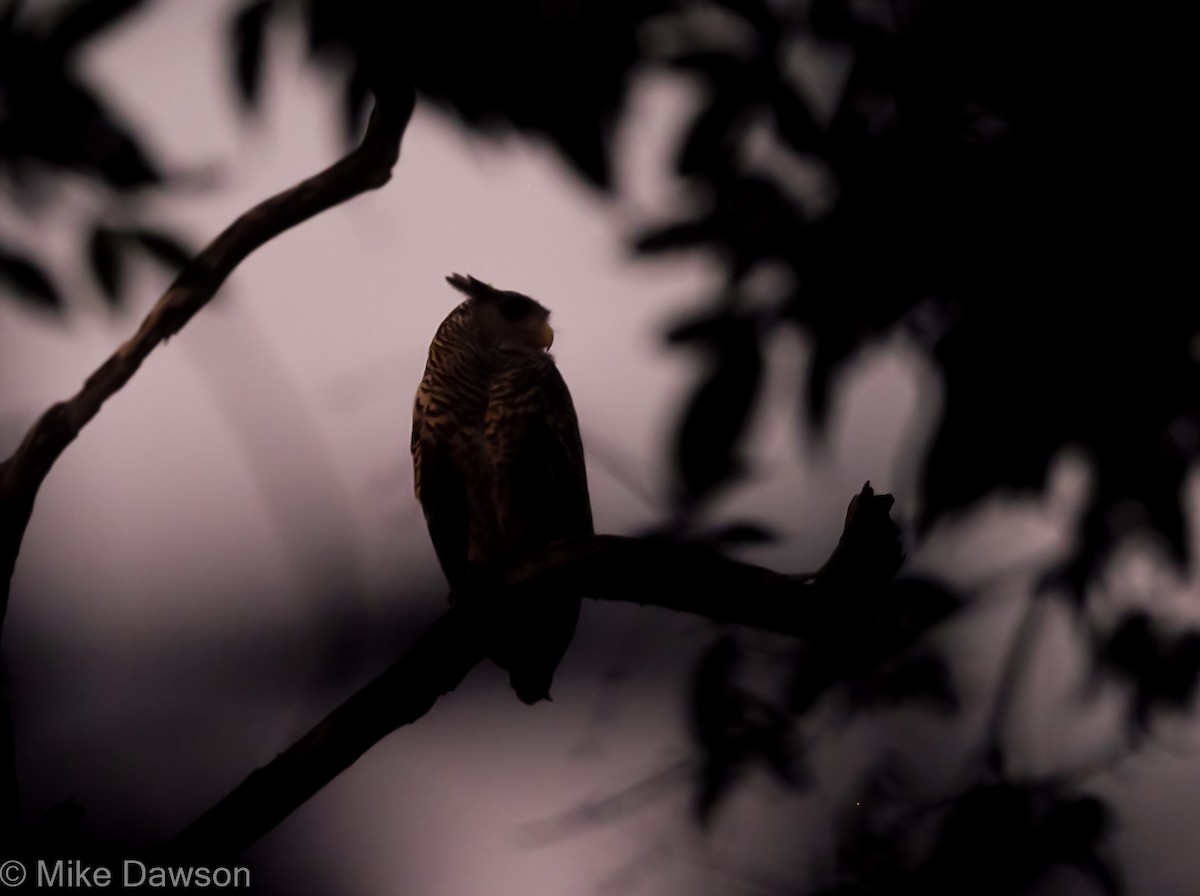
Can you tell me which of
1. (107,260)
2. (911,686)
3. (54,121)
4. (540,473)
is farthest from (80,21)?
(911,686)

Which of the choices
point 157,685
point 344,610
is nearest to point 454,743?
point 344,610

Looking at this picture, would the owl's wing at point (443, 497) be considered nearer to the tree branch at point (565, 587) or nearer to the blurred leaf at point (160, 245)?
the tree branch at point (565, 587)

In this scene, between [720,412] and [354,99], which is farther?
[354,99]

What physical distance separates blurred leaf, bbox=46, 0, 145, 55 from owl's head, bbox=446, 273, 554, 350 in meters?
0.81

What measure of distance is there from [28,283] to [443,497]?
33.2 inches

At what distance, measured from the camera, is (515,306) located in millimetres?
1799

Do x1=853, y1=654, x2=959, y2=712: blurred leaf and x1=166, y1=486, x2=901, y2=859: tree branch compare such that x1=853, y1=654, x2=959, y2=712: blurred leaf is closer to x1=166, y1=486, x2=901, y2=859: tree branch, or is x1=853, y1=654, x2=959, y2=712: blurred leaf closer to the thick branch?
x1=166, y1=486, x2=901, y2=859: tree branch

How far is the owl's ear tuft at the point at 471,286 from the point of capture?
176 cm

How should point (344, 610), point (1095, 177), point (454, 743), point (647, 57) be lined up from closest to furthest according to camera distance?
point (1095, 177) → point (647, 57) → point (344, 610) → point (454, 743)

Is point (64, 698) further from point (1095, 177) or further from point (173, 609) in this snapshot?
point (1095, 177)

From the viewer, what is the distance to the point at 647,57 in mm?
1000

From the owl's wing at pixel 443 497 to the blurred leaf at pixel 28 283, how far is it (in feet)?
2.65

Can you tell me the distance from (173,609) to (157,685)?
0.36 feet

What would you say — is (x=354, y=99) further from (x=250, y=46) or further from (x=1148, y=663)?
(x=1148, y=663)
